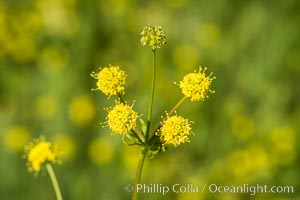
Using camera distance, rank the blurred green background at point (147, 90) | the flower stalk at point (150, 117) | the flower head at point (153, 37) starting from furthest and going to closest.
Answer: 1. the blurred green background at point (147, 90)
2. the flower head at point (153, 37)
3. the flower stalk at point (150, 117)

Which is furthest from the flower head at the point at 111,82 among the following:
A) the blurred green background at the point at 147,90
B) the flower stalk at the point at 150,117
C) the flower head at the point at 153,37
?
the blurred green background at the point at 147,90

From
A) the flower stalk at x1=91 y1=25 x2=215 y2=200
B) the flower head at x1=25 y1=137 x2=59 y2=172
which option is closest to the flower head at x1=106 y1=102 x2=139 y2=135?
the flower stalk at x1=91 y1=25 x2=215 y2=200

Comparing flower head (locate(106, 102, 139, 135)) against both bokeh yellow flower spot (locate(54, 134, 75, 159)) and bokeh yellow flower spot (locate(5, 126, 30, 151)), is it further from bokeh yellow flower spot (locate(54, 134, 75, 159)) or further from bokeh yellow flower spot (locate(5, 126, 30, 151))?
bokeh yellow flower spot (locate(5, 126, 30, 151))

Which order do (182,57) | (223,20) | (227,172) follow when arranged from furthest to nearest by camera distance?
(223,20) → (182,57) → (227,172)

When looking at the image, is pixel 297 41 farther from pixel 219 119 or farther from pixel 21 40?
pixel 21 40

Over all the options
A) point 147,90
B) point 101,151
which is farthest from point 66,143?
point 147,90

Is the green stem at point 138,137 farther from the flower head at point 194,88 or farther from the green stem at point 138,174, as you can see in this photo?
the flower head at point 194,88

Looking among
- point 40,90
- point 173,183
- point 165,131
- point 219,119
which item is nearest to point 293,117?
point 219,119
